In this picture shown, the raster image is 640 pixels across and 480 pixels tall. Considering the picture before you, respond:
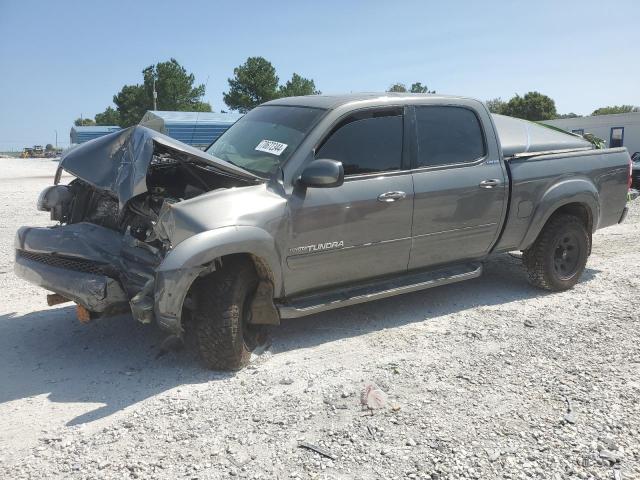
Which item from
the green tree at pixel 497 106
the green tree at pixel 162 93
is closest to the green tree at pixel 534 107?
the green tree at pixel 497 106

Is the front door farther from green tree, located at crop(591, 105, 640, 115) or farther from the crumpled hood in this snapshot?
green tree, located at crop(591, 105, 640, 115)

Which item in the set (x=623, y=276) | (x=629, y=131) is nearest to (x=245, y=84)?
(x=629, y=131)

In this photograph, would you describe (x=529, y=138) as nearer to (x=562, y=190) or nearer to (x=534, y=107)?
(x=562, y=190)

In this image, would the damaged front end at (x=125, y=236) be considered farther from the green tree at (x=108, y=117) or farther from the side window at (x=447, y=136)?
the green tree at (x=108, y=117)

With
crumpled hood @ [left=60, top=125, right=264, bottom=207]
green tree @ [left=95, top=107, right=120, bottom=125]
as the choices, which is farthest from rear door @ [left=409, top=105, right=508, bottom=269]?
green tree @ [left=95, top=107, right=120, bottom=125]

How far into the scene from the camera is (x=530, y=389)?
3701 mm

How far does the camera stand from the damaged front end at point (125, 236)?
358 centimetres

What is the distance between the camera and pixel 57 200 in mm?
4676

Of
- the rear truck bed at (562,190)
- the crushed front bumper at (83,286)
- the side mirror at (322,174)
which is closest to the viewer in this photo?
the crushed front bumper at (83,286)

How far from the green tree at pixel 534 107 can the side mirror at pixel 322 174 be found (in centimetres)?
6404

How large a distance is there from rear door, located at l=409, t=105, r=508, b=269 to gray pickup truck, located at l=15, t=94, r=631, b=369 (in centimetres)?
1

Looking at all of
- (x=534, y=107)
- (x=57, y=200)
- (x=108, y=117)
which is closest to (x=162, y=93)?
(x=108, y=117)

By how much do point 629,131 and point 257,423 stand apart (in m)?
42.6

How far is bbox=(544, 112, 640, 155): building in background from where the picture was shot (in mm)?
38312
